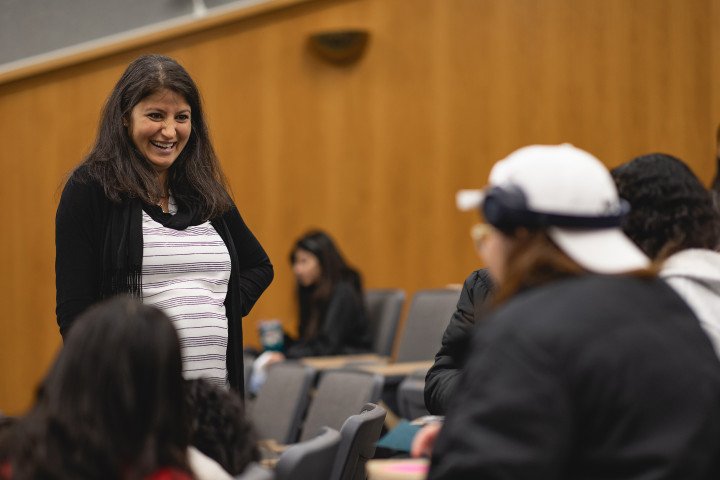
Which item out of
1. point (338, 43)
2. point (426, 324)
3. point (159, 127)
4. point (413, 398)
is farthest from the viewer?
point (338, 43)

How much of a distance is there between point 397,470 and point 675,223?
0.89 meters

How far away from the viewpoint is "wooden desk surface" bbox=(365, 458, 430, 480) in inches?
102

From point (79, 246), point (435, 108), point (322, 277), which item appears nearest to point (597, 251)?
point (79, 246)

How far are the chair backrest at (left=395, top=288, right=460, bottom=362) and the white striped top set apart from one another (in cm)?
328

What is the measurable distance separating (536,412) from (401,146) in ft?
20.1

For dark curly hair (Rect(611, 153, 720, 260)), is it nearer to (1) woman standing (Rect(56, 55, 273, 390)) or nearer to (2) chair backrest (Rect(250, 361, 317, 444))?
(1) woman standing (Rect(56, 55, 273, 390))

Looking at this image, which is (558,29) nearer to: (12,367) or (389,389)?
(389,389)

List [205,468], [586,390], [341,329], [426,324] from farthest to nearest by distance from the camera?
[341,329], [426,324], [205,468], [586,390]

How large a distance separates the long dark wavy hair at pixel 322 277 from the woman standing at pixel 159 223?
386 centimetres

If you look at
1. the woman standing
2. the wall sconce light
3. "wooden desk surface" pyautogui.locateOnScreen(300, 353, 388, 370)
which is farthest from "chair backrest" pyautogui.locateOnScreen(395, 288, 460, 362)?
the woman standing

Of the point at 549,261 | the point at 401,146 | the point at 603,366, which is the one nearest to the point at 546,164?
the point at 549,261

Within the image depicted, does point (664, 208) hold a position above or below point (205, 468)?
A: above

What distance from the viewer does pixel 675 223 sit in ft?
7.60

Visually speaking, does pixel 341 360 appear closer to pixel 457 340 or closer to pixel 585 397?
pixel 457 340
